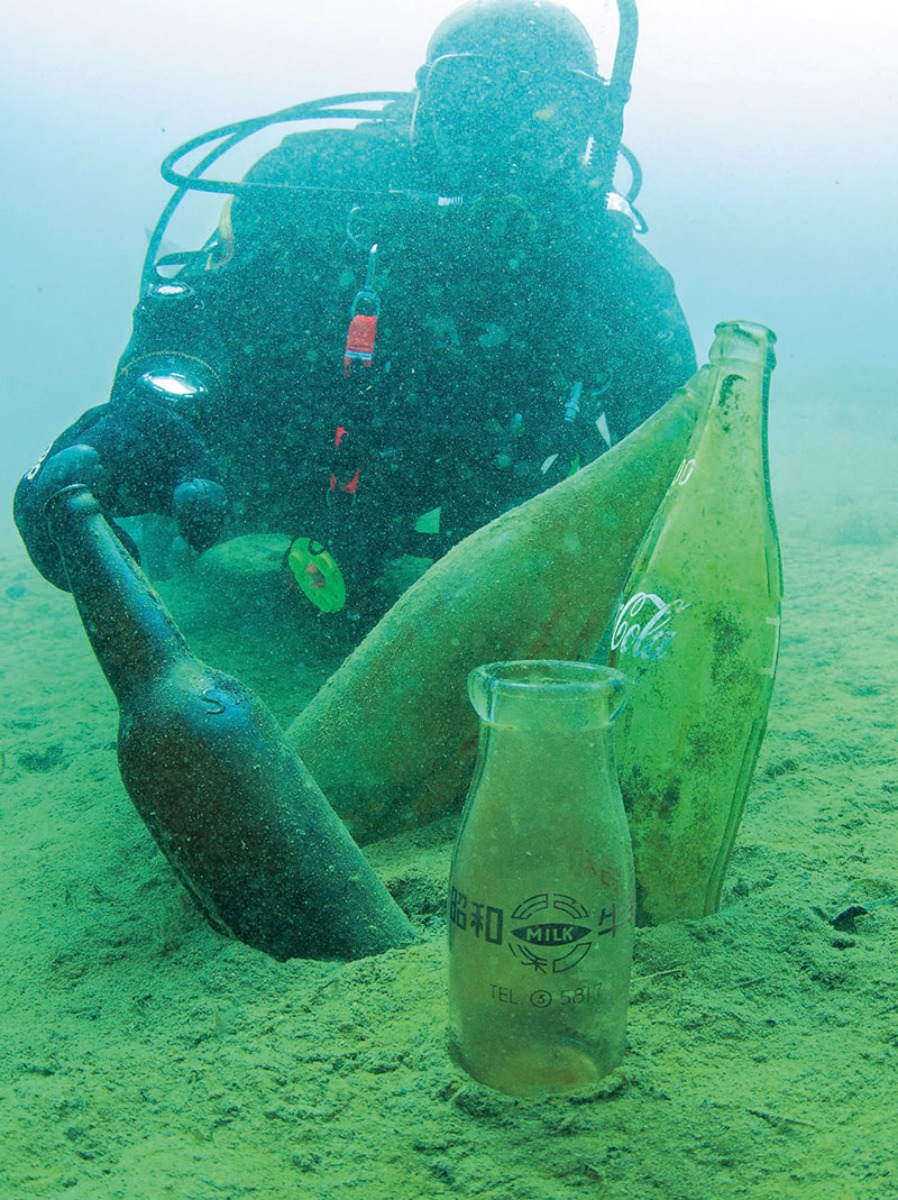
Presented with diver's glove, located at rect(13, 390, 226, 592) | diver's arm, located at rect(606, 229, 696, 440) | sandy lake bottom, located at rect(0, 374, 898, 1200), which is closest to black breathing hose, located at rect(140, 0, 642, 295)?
diver's arm, located at rect(606, 229, 696, 440)

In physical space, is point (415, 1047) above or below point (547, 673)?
below

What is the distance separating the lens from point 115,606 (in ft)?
5.01

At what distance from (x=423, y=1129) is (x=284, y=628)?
3271 mm

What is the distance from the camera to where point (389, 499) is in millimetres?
3508

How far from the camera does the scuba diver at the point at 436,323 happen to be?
3432 mm

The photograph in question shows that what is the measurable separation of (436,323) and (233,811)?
8.74 feet

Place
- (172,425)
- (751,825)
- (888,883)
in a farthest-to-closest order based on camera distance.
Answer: (172,425)
(751,825)
(888,883)

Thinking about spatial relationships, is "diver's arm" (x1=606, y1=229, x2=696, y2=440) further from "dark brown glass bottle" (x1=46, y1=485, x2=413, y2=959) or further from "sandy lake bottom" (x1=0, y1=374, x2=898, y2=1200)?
"dark brown glass bottle" (x1=46, y1=485, x2=413, y2=959)

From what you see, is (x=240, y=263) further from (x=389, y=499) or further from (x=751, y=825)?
(x=751, y=825)

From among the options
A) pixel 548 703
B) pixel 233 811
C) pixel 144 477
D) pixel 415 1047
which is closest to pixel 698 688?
pixel 548 703

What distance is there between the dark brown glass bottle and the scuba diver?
5.71ft

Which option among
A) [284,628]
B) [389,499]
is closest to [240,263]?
[389,499]

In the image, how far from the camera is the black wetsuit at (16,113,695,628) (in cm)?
343

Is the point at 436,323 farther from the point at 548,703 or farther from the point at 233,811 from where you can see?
the point at 548,703
